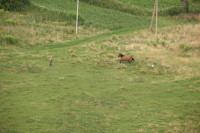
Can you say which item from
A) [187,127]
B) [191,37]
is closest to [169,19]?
[191,37]

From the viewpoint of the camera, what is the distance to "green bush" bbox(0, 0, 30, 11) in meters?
38.1

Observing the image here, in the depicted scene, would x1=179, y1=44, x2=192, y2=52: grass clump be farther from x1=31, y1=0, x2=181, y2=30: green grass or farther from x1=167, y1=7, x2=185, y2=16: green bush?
x1=167, y1=7, x2=185, y2=16: green bush

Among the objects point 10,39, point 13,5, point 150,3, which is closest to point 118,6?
point 150,3

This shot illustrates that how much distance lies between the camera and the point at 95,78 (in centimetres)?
1970

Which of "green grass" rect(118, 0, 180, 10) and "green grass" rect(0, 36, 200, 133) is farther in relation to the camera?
"green grass" rect(118, 0, 180, 10)

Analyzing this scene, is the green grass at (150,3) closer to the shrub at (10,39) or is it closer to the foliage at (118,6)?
the foliage at (118,6)

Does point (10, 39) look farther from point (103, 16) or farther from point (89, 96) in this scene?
point (103, 16)

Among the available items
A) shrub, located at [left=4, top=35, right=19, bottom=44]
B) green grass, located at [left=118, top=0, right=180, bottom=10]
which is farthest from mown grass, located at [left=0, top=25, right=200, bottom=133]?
green grass, located at [left=118, top=0, right=180, bottom=10]

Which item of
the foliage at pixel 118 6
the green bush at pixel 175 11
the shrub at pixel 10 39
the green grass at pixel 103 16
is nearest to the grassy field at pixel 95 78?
the shrub at pixel 10 39

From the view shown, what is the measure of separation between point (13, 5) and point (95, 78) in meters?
25.2

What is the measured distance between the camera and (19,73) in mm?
19734

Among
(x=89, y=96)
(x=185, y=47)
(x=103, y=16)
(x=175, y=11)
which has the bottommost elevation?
(x=89, y=96)

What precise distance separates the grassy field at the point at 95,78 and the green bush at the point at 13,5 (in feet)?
10.4

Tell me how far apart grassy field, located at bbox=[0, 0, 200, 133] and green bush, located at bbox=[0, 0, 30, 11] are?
317 cm
